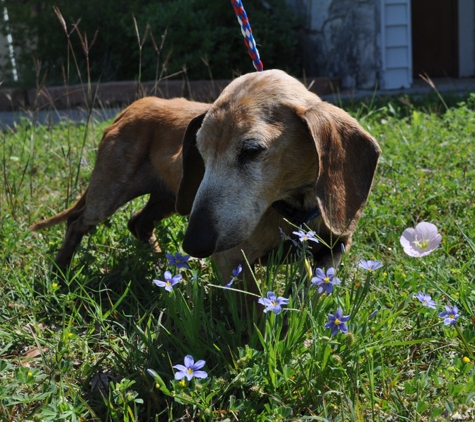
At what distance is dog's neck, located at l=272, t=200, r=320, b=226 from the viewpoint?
308 cm

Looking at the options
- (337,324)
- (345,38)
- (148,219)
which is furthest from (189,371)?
(345,38)

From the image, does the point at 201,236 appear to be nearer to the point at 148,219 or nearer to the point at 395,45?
the point at 148,219

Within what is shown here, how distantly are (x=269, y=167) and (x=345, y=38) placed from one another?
7658 mm

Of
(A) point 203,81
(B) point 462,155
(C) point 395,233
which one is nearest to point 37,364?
(C) point 395,233

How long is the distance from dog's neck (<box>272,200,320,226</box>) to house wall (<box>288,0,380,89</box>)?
286 inches

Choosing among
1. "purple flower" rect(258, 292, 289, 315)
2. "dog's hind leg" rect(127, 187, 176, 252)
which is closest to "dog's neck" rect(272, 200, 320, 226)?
"purple flower" rect(258, 292, 289, 315)

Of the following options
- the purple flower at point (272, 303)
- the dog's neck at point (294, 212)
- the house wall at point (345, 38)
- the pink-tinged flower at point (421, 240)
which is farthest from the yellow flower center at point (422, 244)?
the house wall at point (345, 38)

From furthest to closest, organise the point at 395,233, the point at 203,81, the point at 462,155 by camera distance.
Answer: the point at 203,81 < the point at 462,155 < the point at 395,233

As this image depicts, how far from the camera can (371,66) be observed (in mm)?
9961

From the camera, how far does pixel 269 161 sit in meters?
2.88

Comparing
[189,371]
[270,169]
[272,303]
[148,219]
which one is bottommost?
[148,219]

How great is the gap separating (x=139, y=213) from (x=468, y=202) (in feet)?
6.49

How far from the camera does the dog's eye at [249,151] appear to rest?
9.27 ft

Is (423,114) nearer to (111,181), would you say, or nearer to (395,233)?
(395,233)
